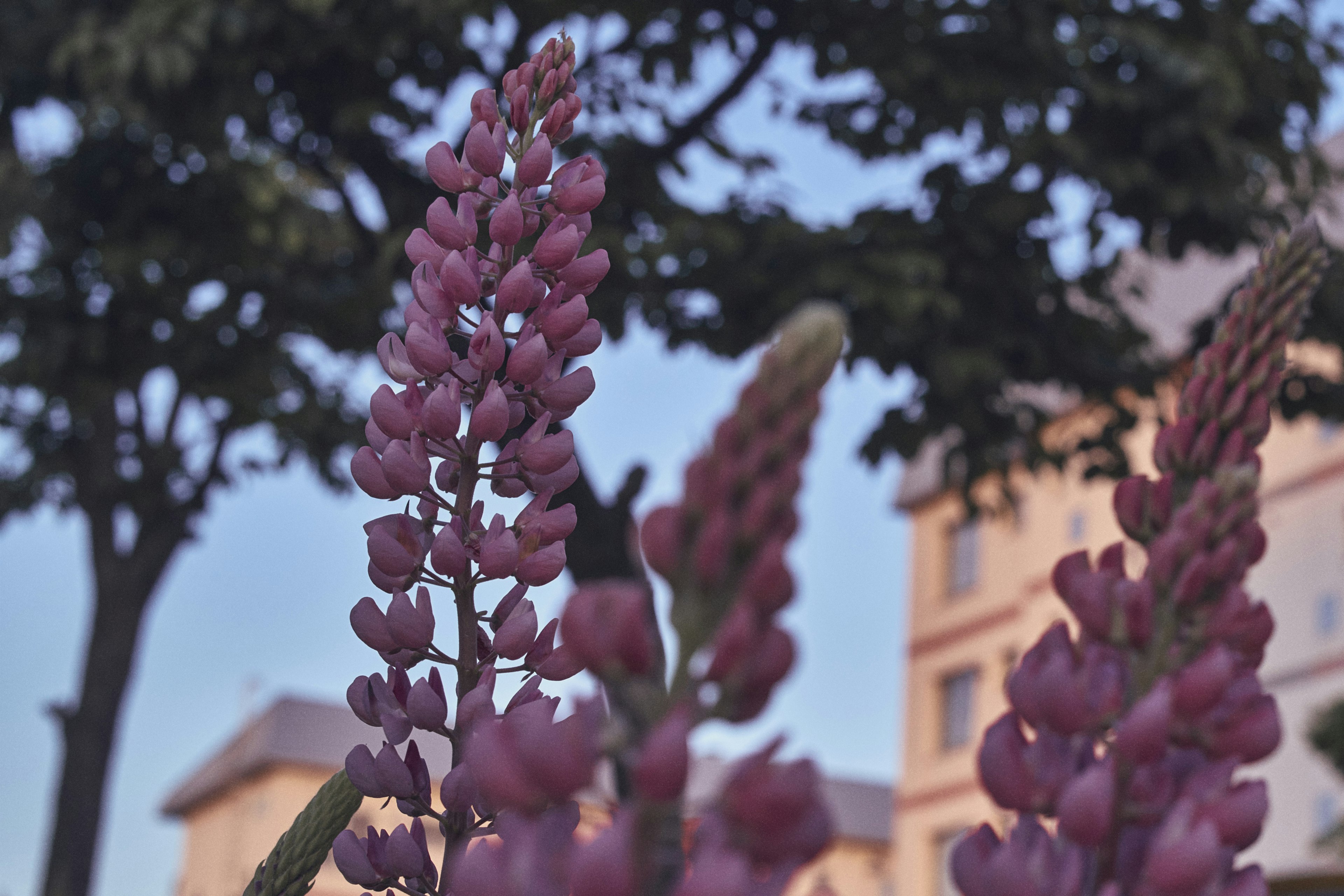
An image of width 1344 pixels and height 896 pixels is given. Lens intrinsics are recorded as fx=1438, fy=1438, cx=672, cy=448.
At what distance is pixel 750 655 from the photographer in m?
0.54

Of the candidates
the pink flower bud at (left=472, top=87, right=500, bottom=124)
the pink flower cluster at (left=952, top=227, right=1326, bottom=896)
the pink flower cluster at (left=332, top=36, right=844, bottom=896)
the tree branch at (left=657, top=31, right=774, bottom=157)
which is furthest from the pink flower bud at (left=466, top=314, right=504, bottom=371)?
the tree branch at (left=657, top=31, right=774, bottom=157)

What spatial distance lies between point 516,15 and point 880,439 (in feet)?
10.2

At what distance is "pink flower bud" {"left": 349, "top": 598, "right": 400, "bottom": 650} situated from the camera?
42.0 inches

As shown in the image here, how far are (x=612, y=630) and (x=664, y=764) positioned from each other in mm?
68

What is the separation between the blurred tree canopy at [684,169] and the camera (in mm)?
7145

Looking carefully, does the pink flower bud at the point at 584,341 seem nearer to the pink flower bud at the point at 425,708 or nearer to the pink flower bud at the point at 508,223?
the pink flower bud at the point at 508,223

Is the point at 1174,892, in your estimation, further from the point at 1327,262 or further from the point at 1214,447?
the point at 1327,262

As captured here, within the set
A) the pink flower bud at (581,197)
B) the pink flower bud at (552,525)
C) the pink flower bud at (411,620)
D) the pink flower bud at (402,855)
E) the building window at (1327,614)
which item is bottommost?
the pink flower bud at (402,855)

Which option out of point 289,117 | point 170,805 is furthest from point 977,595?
point 170,805

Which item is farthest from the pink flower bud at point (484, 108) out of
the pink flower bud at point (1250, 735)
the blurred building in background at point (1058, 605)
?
the blurred building in background at point (1058, 605)

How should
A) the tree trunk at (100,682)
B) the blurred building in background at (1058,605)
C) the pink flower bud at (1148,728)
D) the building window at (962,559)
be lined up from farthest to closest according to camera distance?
1. the building window at (962,559)
2. the blurred building in background at (1058,605)
3. the tree trunk at (100,682)
4. the pink flower bud at (1148,728)

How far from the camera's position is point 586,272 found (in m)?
1.16

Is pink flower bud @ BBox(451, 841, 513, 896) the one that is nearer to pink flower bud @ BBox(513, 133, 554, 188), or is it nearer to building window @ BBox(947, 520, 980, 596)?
pink flower bud @ BBox(513, 133, 554, 188)

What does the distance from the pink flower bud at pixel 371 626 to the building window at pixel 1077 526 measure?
29.5 meters
